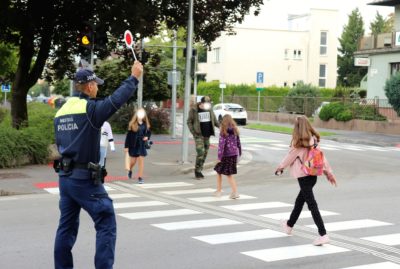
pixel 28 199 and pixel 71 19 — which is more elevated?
pixel 71 19

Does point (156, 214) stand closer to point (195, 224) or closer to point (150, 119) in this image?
point (195, 224)

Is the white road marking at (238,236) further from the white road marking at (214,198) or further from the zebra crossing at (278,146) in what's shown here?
the zebra crossing at (278,146)

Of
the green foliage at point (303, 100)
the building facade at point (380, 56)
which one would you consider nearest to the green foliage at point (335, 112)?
the building facade at point (380, 56)

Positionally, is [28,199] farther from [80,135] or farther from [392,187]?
[392,187]

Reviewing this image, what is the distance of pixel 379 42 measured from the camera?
38188mm

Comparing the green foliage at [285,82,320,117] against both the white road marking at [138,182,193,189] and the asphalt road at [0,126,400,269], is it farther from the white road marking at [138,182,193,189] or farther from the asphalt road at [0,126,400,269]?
the white road marking at [138,182,193,189]

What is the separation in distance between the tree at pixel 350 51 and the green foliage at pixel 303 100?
3569cm

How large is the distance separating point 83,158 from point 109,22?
12261mm

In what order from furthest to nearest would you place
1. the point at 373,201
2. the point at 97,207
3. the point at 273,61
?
the point at 273,61
the point at 373,201
the point at 97,207

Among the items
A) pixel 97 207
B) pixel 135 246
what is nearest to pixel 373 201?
pixel 135 246

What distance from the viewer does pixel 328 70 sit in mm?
68562

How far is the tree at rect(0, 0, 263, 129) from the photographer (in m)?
17.1

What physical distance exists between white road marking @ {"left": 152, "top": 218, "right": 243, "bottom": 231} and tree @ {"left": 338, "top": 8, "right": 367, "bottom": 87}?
71832mm

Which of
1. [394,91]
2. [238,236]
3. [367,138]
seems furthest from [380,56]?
[238,236]
